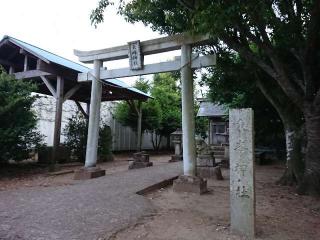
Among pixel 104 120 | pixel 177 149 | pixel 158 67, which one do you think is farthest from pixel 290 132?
pixel 104 120

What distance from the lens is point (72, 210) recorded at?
244 inches

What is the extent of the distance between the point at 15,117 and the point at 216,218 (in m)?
8.31

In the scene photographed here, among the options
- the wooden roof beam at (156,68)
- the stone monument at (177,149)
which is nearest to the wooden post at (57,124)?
the wooden roof beam at (156,68)

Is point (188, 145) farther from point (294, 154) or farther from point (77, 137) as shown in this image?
point (77, 137)

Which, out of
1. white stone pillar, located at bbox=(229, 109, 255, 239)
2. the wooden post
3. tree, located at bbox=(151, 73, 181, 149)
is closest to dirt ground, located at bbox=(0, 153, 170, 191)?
the wooden post

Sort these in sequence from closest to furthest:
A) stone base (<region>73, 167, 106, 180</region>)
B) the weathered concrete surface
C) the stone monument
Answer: the weathered concrete surface
stone base (<region>73, 167, 106, 180</region>)
the stone monument

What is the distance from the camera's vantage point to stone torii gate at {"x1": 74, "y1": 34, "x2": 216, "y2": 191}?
28.2 ft

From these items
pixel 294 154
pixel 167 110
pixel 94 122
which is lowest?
pixel 294 154

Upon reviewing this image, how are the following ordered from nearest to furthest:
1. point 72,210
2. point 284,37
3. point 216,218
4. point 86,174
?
point 216,218 → point 72,210 → point 284,37 → point 86,174

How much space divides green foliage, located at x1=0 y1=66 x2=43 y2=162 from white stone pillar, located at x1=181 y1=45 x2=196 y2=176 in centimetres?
585

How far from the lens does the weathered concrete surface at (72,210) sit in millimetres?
4980

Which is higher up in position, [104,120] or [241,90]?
[241,90]

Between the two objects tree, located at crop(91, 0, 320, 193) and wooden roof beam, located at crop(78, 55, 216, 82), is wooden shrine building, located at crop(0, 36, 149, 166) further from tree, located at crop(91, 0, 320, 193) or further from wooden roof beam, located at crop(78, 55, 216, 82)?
tree, located at crop(91, 0, 320, 193)

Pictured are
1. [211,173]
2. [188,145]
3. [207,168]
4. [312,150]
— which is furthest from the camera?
[207,168]
